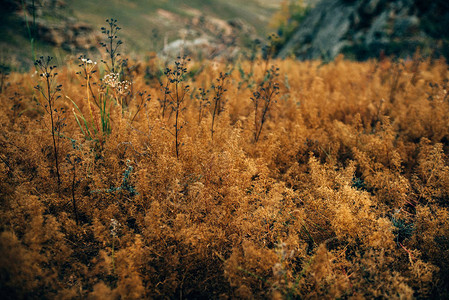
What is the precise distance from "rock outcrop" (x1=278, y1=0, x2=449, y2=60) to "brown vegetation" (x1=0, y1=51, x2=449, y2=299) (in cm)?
572

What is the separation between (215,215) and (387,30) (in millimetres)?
11337

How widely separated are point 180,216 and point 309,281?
950 mm

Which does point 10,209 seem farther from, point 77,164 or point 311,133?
point 311,133

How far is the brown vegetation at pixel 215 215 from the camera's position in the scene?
1.48 metres

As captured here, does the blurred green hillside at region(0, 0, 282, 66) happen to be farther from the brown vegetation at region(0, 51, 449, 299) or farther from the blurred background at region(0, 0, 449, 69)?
the brown vegetation at region(0, 51, 449, 299)

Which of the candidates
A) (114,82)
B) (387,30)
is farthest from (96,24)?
(114,82)

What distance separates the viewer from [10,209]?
1701 millimetres

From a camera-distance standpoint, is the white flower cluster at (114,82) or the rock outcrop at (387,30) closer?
the white flower cluster at (114,82)

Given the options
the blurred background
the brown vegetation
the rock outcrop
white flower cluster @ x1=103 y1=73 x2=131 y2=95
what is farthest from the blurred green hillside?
the rock outcrop

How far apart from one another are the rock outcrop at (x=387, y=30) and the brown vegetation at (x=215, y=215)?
5.72 metres

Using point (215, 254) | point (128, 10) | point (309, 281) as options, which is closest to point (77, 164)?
point (215, 254)

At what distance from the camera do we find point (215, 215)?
1.84 meters

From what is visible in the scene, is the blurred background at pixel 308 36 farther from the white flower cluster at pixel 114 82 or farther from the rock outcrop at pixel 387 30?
the white flower cluster at pixel 114 82

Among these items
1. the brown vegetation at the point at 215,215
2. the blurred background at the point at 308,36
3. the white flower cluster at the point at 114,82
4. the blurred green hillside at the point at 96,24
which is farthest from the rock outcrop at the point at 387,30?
the white flower cluster at the point at 114,82
